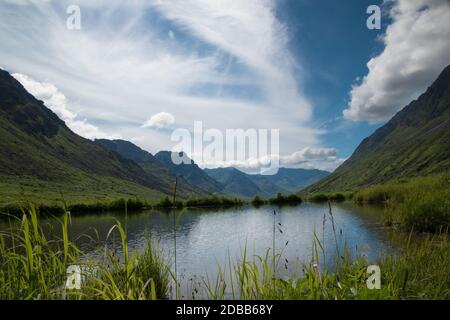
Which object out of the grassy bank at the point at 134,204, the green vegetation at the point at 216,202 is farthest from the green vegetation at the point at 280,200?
the grassy bank at the point at 134,204

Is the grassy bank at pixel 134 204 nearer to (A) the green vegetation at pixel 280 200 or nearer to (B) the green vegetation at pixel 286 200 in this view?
(A) the green vegetation at pixel 280 200

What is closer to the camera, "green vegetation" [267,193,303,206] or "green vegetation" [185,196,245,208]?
"green vegetation" [267,193,303,206]

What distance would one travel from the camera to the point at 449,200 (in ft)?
74.8

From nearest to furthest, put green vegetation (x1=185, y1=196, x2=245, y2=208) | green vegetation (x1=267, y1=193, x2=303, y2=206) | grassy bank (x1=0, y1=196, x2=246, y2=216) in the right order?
grassy bank (x1=0, y1=196, x2=246, y2=216), green vegetation (x1=267, y1=193, x2=303, y2=206), green vegetation (x1=185, y1=196, x2=245, y2=208)

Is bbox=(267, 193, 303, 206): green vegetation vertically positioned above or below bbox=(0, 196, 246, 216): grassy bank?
above

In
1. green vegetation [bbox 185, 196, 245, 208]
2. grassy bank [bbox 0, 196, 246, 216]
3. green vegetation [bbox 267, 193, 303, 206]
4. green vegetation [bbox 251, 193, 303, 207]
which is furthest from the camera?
green vegetation [bbox 185, 196, 245, 208]

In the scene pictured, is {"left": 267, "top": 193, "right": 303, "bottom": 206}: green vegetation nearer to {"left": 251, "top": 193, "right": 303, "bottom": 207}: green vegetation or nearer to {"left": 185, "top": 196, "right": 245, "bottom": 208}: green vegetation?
{"left": 251, "top": 193, "right": 303, "bottom": 207}: green vegetation

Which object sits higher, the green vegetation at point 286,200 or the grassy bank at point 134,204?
the green vegetation at point 286,200

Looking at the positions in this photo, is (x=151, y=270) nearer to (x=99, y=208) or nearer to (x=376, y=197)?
(x=376, y=197)

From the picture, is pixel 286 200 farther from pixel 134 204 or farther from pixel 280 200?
pixel 134 204

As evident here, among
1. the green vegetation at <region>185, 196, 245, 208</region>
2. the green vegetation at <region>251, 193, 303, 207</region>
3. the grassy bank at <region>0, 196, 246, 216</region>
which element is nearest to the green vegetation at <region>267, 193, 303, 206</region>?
the green vegetation at <region>251, 193, 303, 207</region>

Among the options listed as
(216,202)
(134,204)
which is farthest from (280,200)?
(134,204)

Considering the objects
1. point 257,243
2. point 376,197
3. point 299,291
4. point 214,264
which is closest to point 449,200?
point 257,243
